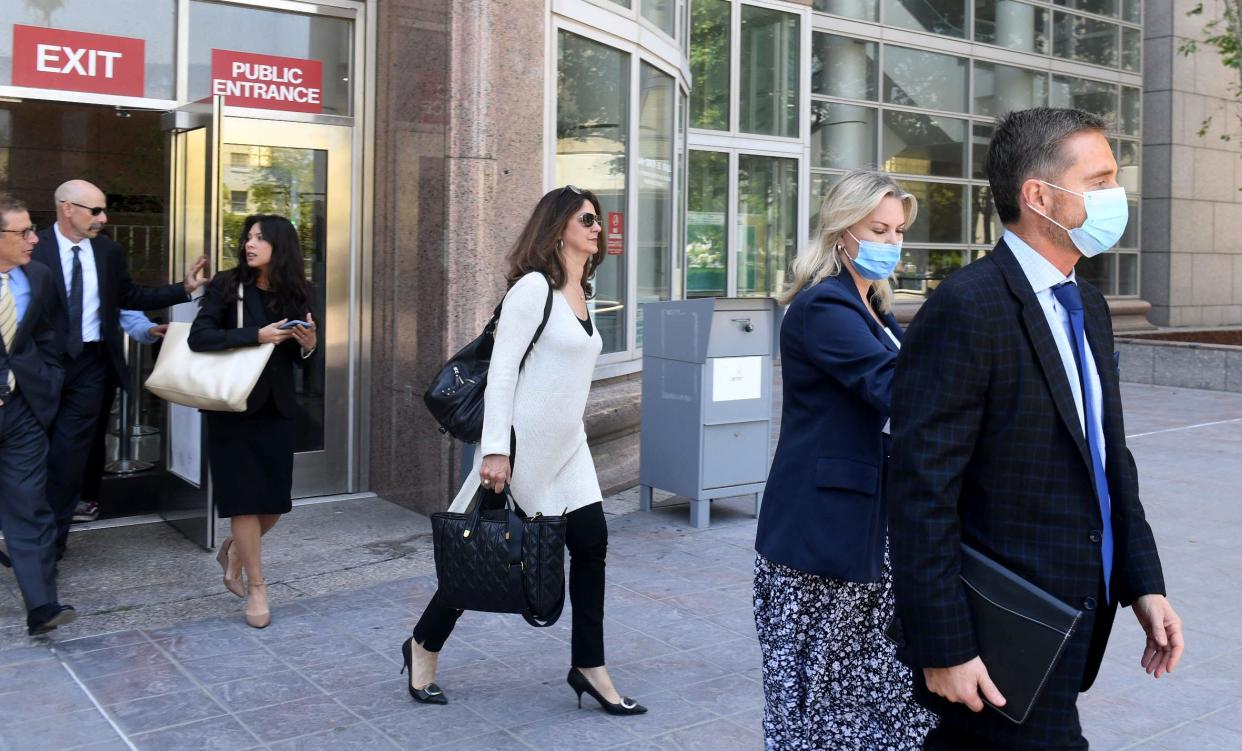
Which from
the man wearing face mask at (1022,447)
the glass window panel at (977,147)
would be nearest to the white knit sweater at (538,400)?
the man wearing face mask at (1022,447)

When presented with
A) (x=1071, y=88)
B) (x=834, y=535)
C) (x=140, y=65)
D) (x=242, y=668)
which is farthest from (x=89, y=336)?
(x=1071, y=88)

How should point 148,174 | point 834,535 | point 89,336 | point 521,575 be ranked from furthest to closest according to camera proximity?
1. point 148,174
2. point 89,336
3. point 521,575
4. point 834,535

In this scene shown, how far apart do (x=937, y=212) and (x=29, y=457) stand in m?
15.9

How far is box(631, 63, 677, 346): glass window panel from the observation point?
30.5 feet

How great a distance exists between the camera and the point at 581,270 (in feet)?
14.3

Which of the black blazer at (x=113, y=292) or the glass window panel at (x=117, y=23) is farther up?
the glass window panel at (x=117, y=23)

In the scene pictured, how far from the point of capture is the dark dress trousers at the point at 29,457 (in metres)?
5.08

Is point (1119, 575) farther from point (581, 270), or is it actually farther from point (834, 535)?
point (581, 270)

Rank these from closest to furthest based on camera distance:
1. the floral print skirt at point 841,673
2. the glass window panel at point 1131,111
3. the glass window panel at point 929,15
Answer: the floral print skirt at point 841,673 < the glass window panel at point 929,15 < the glass window panel at point 1131,111

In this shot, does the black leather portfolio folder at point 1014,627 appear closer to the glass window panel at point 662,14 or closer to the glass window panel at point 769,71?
the glass window panel at point 662,14

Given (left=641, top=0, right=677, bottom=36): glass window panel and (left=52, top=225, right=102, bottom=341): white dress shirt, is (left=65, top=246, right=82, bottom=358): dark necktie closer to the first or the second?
(left=52, top=225, right=102, bottom=341): white dress shirt

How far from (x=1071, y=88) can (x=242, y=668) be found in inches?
779

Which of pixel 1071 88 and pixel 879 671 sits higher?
pixel 1071 88

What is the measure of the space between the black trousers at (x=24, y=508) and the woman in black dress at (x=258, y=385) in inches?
27.5
